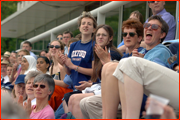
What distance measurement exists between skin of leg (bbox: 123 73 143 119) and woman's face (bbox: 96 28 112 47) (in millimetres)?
1738

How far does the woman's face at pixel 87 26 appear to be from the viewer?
4.39 m

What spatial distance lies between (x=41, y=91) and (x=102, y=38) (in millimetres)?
1168

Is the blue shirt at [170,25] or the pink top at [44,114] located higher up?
the blue shirt at [170,25]

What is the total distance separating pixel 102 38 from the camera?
396 cm

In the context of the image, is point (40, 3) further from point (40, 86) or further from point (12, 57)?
point (40, 86)

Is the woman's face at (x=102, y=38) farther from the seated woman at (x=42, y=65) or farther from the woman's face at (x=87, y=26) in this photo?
the seated woman at (x=42, y=65)

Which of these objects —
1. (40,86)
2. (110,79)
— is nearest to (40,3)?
(40,86)

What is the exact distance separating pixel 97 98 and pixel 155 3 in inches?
82.2

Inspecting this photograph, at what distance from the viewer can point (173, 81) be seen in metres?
2.24

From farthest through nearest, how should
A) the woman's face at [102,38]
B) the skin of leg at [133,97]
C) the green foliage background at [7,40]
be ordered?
the green foliage background at [7,40] → the woman's face at [102,38] → the skin of leg at [133,97]

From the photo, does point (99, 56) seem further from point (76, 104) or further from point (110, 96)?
point (110, 96)

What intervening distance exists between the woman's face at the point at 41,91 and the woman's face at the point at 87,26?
1.17 metres

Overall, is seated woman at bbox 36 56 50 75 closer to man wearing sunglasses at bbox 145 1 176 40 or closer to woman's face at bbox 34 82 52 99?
woman's face at bbox 34 82 52 99

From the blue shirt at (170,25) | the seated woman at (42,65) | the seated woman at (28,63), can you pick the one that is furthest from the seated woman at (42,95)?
the seated woman at (28,63)
